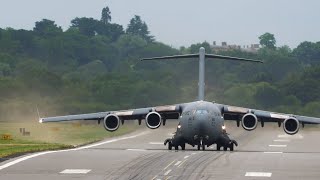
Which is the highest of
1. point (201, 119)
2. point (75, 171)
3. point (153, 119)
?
point (201, 119)

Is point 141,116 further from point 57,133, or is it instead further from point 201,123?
point 57,133

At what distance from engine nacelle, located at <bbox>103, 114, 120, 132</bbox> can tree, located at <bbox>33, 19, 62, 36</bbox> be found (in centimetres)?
9710

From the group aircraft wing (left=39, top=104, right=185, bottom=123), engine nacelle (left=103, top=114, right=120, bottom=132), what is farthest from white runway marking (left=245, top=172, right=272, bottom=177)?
engine nacelle (left=103, top=114, right=120, bottom=132)

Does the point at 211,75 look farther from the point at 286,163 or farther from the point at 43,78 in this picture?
the point at 286,163

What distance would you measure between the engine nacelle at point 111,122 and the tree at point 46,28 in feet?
319

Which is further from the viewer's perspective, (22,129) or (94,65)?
(94,65)

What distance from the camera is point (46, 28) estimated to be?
165375mm

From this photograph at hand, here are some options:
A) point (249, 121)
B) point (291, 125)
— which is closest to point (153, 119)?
point (249, 121)

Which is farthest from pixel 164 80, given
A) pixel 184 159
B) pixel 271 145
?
pixel 184 159

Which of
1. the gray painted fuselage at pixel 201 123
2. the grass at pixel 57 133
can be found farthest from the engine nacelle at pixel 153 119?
the grass at pixel 57 133

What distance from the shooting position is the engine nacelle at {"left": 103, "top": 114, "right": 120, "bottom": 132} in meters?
59.0

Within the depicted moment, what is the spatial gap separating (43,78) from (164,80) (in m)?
12.0

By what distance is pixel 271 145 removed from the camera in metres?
70.4

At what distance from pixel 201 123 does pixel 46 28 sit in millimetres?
112905
